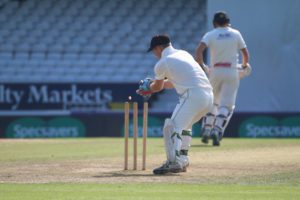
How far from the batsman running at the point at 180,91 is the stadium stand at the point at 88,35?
41.7 ft

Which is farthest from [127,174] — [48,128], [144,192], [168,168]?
[48,128]

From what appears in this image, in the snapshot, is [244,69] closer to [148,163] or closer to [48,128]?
[148,163]

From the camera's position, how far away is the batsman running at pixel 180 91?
10.1 meters

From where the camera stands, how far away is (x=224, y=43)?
14.4 meters

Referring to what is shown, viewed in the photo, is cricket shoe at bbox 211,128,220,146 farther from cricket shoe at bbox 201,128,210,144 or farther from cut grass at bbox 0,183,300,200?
cut grass at bbox 0,183,300,200

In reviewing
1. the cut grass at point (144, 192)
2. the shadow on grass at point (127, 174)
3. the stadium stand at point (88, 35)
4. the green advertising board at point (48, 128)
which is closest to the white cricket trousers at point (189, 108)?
the shadow on grass at point (127, 174)

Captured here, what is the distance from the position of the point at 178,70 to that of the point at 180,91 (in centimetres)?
28

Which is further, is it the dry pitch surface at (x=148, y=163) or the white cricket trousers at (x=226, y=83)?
the white cricket trousers at (x=226, y=83)

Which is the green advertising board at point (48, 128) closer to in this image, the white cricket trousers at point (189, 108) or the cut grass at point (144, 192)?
the white cricket trousers at point (189, 108)

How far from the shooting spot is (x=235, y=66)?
1466 cm

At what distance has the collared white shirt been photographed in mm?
10258

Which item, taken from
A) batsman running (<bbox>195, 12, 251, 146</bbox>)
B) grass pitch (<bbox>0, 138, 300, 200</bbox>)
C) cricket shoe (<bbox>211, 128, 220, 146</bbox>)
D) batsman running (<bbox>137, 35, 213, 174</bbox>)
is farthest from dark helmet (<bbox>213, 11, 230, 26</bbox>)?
batsman running (<bbox>137, 35, 213, 174</bbox>)

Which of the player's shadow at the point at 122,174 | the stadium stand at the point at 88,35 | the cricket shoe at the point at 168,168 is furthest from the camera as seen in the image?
the stadium stand at the point at 88,35

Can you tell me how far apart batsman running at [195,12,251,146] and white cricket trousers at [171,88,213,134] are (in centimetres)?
401
